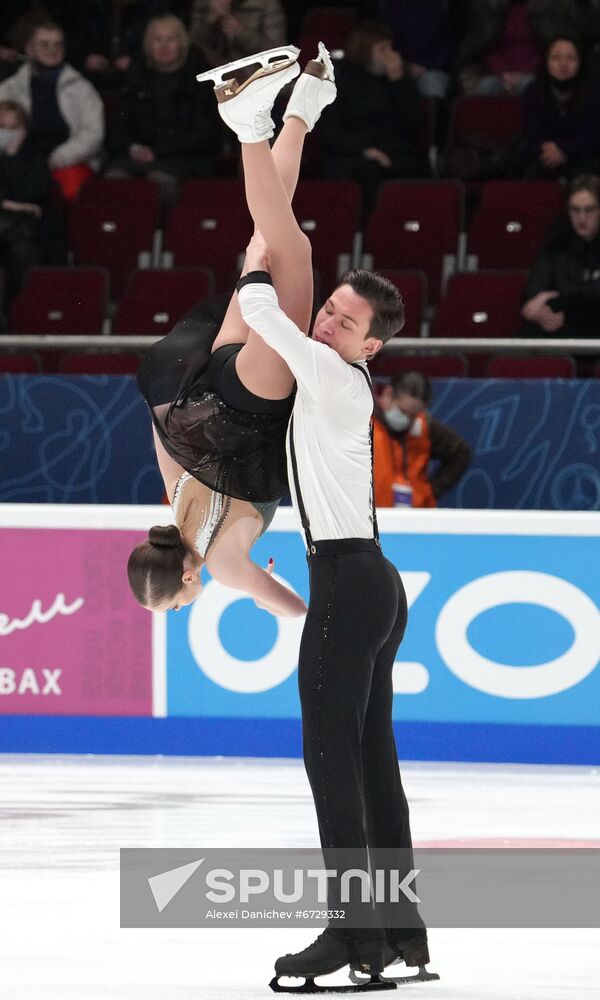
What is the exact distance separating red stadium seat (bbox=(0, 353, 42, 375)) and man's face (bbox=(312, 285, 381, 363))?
4025mm

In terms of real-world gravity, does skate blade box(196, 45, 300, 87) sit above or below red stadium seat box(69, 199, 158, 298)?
below

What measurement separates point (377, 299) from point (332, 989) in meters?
1.39

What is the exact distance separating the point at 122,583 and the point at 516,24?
409 cm

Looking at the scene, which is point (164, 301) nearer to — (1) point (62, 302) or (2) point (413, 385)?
(1) point (62, 302)

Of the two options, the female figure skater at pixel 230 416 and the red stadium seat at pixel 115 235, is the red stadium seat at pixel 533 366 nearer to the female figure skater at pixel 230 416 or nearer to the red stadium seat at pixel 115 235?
the red stadium seat at pixel 115 235

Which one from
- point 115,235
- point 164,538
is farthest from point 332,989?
point 115,235

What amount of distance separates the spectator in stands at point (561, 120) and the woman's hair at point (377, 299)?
15.9 feet

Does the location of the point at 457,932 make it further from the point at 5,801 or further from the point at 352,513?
the point at 5,801

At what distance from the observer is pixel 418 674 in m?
6.20

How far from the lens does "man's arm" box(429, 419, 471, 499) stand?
21.7 feet

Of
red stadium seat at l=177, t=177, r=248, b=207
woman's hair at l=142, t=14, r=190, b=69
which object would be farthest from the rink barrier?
woman's hair at l=142, t=14, r=190, b=69

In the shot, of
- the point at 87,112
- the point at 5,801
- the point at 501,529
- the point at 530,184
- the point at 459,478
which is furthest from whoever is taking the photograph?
the point at 87,112

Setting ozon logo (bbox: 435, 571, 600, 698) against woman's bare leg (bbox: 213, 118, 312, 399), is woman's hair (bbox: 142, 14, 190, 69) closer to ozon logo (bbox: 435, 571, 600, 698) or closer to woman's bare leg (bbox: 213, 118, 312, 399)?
ozon logo (bbox: 435, 571, 600, 698)

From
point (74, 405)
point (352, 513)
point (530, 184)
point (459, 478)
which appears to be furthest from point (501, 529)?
point (352, 513)
